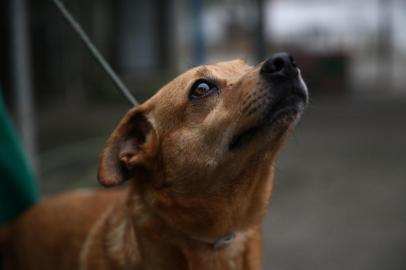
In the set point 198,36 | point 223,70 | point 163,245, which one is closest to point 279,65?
point 223,70

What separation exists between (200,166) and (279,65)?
0.56 m

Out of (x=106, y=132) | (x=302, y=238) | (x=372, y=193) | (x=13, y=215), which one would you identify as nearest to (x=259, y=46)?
(x=106, y=132)

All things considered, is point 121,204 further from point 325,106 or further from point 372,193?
point 325,106

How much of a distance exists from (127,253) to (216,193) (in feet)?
1.63

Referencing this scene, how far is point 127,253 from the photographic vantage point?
2.63 metres

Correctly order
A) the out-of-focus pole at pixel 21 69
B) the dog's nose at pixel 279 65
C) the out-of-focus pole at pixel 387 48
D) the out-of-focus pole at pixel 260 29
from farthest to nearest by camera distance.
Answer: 1. the out-of-focus pole at pixel 387 48
2. the out-of-focus pole at pixel 260 29
3. the out-of-focus pole at pixel 21 69
4. the dog's nose at pixel 279 65

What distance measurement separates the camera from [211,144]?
2.53 metres

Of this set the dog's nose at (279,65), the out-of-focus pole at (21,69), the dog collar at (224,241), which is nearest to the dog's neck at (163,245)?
the dog collar at (224,241)

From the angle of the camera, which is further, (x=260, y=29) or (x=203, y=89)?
(x=260, y=29)

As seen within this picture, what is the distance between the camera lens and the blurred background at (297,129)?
516 centimetres

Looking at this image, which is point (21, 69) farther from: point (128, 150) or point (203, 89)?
point (203, 89)

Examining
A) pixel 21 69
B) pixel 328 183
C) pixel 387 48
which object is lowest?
pixel 387 48

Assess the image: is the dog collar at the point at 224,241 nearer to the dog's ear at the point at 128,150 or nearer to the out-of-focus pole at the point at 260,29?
the dog's ear at the point at 128,150

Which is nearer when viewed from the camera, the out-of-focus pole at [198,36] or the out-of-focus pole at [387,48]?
the out-of-focus pole at [198,36]
